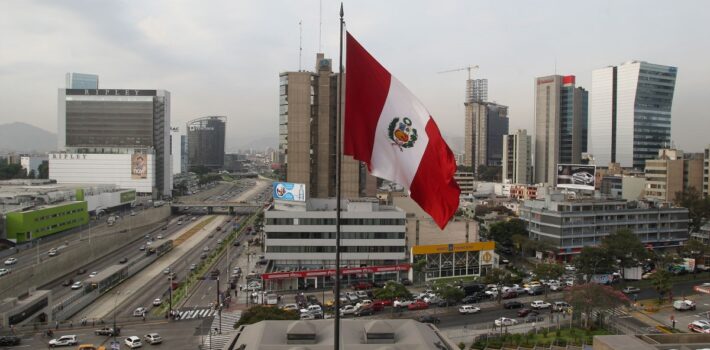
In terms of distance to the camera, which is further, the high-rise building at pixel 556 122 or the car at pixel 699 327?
the high-rise building at pixel 556 122

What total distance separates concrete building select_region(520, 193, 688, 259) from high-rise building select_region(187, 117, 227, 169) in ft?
524

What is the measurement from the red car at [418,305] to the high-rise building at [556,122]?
6318 centimetres

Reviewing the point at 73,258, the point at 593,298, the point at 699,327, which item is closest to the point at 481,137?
the point at 73,258

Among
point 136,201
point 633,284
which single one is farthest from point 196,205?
point 633,284

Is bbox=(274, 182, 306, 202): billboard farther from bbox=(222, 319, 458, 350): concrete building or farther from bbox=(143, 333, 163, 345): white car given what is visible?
bbox=(222, 319, 458, 350): concrete building

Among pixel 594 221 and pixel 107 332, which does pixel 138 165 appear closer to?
pixel 107 332

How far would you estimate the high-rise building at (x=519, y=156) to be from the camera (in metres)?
84.0

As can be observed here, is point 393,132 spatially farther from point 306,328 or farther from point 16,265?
point 16,265

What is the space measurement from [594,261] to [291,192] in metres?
17.7

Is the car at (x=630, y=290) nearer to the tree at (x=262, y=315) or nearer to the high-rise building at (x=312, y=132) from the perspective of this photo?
the tree at (x=262, y=315)

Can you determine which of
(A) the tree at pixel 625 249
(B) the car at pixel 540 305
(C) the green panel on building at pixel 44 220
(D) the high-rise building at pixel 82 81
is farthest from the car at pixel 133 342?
(D) the high-rise building at pixel 82 81

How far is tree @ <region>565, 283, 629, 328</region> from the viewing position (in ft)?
72.2

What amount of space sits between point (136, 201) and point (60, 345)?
5421cm

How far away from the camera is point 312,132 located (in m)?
46.6
